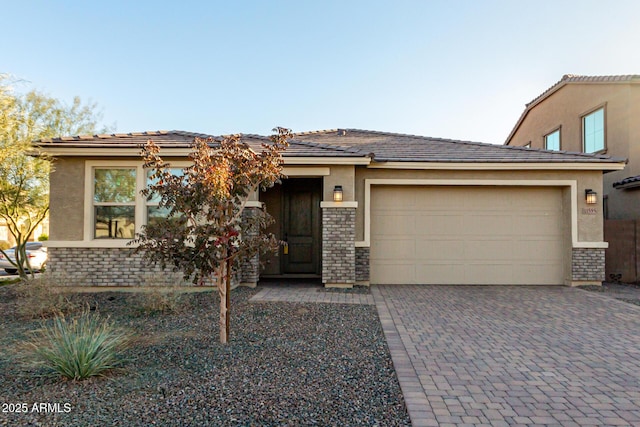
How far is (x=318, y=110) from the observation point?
54.3 feet

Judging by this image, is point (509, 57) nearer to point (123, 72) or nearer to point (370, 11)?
point (370, 11)

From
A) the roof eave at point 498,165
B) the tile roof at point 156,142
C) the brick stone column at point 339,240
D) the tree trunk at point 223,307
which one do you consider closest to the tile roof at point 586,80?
the roof eave at point 498,165

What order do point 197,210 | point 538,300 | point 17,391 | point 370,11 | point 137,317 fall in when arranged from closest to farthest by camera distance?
point 17,391 → point 197,210 → point 137,317 → point 538,300 → point 370,11

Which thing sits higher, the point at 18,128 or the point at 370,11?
the point at 370,11

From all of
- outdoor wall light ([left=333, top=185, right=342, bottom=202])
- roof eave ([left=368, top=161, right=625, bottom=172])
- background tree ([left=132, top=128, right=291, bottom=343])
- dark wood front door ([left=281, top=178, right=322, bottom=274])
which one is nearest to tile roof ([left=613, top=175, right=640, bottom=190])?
roof eave ([left=368, top=161, right=625, bottom=172])

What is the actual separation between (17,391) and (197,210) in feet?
7.52

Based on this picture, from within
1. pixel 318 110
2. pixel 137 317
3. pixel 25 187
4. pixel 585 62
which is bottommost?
pixel 137 317

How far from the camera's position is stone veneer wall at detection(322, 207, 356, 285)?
838 cm

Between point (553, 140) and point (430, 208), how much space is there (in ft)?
32.2

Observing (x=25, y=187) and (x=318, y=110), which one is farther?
(x=318, y=110)

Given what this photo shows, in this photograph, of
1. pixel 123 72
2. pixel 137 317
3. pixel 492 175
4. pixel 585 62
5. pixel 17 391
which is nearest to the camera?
pixel 17 391

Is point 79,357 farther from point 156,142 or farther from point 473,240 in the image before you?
point 473,240

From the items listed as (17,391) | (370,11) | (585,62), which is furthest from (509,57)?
(17,391)

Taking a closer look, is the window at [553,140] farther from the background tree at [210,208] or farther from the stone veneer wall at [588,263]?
the background tree at [210,208]
